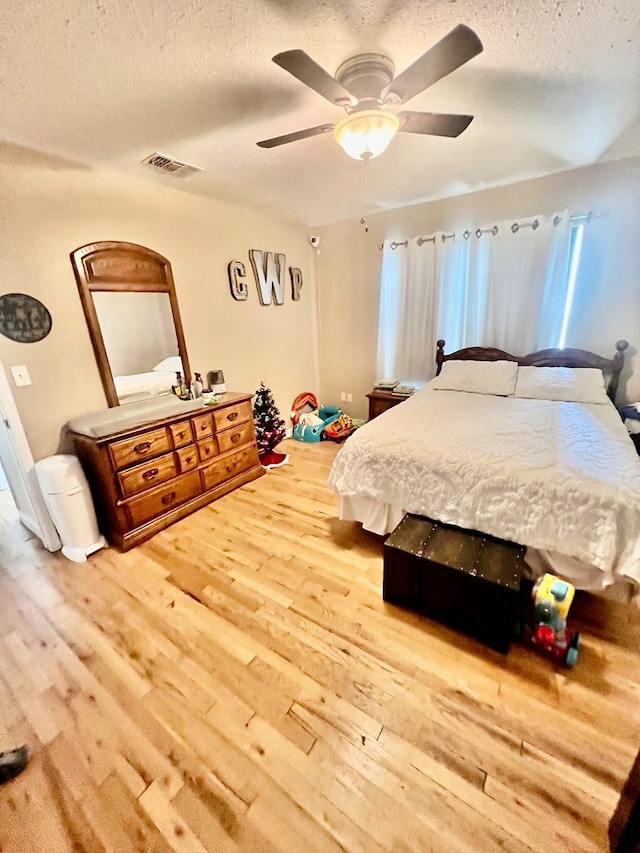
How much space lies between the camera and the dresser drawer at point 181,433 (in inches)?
96.5

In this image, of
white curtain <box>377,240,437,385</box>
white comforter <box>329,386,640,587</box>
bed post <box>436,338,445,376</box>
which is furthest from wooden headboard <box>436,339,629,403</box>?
white comforter <box>329,386,640,587</box>

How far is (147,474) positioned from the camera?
2.31 meters

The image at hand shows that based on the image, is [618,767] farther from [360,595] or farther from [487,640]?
[360,595]

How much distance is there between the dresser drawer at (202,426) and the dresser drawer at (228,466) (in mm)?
259

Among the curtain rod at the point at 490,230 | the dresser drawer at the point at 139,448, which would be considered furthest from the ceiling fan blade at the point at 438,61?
the dresser drawer at the point at 139,448

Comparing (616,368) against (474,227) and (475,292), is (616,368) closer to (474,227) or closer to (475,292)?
(475,292)

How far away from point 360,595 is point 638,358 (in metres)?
2.95

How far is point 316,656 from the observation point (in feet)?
4.89

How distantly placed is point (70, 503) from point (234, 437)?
4.05ft

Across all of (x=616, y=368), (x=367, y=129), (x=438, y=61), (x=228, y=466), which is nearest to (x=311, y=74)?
(x=367, y=129)

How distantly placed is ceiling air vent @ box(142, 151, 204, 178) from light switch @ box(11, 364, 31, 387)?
5.11ft

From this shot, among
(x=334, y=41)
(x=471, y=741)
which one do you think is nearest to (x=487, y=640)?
(x=471, y=741)

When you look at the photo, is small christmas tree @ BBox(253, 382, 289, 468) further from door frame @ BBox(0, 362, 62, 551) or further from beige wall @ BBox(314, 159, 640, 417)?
door frame @ BBox(0, 362, 62, 551)

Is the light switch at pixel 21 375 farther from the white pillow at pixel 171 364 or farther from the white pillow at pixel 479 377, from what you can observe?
the white pillow at pixel 479 377
